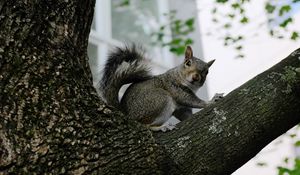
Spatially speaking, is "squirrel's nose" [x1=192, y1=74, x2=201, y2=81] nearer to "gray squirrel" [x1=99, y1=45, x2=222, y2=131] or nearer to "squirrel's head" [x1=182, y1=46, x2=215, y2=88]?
"squirrel's head" [x1=182, y1=46, x2=215, y2=88]

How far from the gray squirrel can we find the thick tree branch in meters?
0.78

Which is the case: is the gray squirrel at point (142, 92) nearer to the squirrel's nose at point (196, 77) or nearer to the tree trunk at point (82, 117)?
the squirrel's nose at point (196, 77)

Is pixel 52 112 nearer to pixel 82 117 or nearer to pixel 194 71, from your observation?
pixel 82 117

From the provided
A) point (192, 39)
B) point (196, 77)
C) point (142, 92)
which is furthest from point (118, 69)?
point (192, 39)

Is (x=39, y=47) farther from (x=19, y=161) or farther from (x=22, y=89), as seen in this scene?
(x=19, y=161)

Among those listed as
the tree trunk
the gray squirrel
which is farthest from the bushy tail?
the tree trunk

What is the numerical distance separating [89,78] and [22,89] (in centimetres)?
27

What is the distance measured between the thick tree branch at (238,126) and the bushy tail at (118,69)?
92cm

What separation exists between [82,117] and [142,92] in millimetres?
1266

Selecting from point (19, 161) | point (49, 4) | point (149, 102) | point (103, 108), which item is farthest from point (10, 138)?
point (149, 102)

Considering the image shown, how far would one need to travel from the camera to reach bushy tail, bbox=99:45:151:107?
2533mm

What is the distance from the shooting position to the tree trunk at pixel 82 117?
135cm

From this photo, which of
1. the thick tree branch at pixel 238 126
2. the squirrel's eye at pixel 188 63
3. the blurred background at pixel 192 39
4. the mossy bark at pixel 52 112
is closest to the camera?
the mossy bark at pixel 52 112

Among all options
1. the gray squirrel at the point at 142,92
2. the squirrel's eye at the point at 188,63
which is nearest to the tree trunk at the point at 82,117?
the gray squirrel at the point at 142,92
